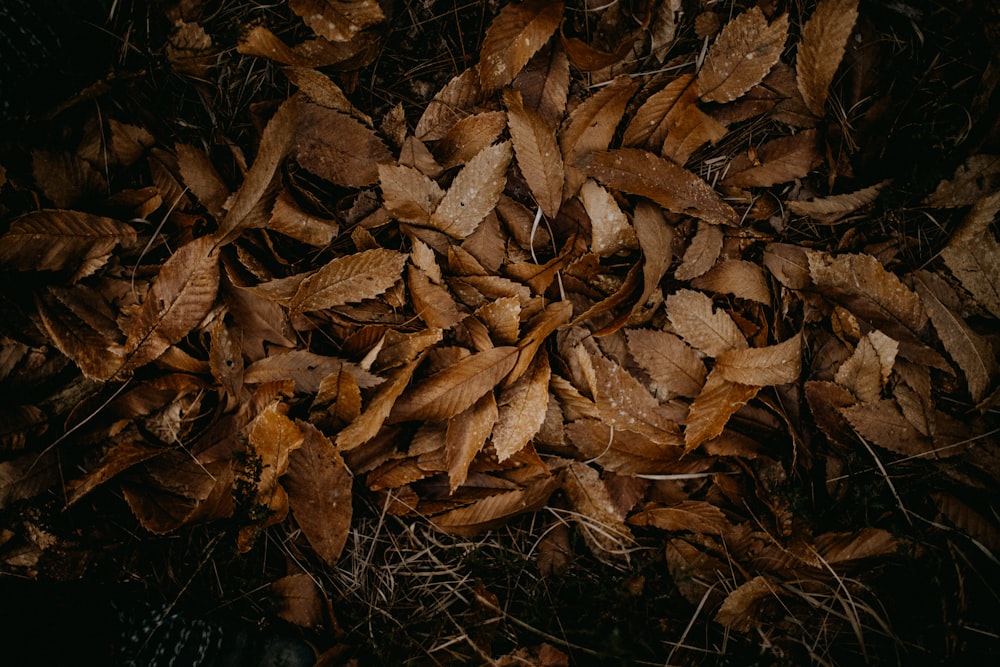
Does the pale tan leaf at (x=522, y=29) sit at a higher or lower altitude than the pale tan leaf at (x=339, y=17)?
lower

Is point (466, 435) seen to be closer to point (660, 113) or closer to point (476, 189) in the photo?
point (476, 189)

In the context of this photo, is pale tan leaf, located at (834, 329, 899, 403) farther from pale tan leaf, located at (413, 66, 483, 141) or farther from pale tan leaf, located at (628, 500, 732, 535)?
pale tan leaf, located at (413, 66, 483, 141)

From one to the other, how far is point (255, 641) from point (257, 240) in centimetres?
97

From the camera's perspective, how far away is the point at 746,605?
1.28 metres

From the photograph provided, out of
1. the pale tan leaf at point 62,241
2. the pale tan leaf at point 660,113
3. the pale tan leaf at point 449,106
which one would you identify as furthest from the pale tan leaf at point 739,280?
the pale tan leaf at point 62,241

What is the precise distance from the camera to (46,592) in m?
1.31

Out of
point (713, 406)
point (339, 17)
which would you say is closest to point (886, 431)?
point (713, 406)

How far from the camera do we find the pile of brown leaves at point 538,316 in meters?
1.30

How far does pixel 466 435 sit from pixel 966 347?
3.86 feet

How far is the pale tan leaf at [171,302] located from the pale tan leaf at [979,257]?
1.76 metres

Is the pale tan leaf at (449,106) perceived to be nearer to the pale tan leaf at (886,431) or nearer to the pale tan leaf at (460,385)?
the pale tan leaf at (460,385)

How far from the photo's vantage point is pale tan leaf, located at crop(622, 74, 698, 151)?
1357 millimetres

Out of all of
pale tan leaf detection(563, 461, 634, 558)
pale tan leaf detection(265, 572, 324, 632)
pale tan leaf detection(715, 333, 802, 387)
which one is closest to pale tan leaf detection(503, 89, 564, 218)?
pale tan leaf detection(715, 333, 802, 387)

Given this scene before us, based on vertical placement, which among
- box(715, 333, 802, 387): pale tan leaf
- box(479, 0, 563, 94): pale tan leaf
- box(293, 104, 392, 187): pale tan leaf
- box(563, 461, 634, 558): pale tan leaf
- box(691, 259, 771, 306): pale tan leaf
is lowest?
box(563, 461, 634, 558): pale tan leaf
